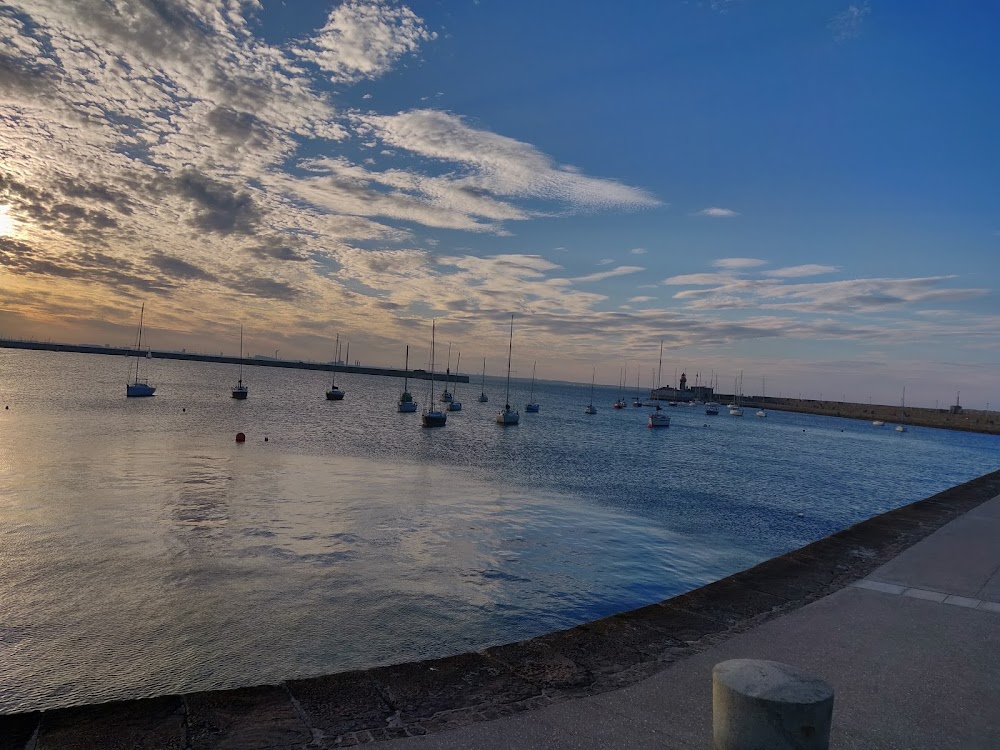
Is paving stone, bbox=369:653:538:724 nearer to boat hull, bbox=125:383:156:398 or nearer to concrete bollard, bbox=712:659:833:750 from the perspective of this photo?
concrete bollard, bbox=712:659:833:750

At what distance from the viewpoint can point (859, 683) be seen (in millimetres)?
6871

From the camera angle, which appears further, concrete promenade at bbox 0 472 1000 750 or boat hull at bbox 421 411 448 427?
boat hull at bbox 421 411 448 427

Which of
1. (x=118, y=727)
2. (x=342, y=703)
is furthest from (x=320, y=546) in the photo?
(x=118, y=727)

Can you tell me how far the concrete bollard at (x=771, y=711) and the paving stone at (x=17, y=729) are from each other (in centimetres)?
599

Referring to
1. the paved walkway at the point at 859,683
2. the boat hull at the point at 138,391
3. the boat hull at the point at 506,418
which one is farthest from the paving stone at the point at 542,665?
the boat hull at the point at 138,391

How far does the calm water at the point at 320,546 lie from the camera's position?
10.3m

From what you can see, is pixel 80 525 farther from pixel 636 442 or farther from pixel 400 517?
pixel 636 442

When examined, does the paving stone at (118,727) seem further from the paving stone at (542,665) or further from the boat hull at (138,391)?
the boat hull at (138,391)

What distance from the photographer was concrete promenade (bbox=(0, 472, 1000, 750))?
5777 mm

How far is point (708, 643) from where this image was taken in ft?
27.8

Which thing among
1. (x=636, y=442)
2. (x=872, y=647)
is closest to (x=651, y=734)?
(x=872, y=647)

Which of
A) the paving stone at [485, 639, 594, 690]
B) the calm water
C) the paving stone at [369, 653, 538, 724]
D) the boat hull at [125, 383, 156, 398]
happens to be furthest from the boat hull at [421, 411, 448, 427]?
the paving stone at [369, 653, 538, 724]

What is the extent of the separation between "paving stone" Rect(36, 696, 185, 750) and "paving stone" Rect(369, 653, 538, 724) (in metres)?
2.05

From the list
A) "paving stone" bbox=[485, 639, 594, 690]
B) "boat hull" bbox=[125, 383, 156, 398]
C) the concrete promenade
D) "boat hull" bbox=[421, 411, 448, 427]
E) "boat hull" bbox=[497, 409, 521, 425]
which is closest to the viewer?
the concrete promenade
